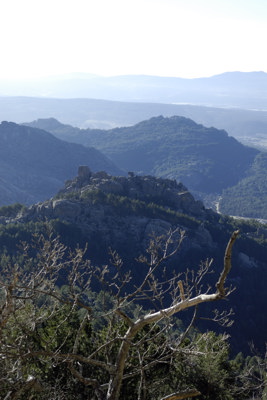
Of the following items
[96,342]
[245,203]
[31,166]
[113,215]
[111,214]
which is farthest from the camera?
[31,166]

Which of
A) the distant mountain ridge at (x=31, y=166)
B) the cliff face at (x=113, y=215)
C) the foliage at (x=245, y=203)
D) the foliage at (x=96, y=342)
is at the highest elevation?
the foliage at (x=96, y=342)

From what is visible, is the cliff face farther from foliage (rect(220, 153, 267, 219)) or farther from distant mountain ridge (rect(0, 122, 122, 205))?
foliage (rect(220, 153, 267, 219))

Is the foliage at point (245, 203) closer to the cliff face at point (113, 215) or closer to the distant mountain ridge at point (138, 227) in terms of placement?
the distant mountain ridge at point (138, 227)

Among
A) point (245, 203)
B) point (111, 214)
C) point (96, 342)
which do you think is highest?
point (96, 342)

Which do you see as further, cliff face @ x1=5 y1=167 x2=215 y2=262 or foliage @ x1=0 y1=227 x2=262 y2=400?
cliff face @ x1=5 y1=167 x2=215 y2=262

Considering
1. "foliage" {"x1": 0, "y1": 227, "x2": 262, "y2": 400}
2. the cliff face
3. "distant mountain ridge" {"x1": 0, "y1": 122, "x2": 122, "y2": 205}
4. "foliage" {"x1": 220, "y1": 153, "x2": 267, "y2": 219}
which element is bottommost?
"foliage" {"x1": 220, "y1": 153, "x2": 267, "y2": 219}

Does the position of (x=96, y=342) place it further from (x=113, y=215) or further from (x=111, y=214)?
(x=113, y=215)

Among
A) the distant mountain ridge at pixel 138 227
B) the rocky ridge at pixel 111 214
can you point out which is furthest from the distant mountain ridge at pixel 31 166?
the distant mountain ridge at pixel 138 227

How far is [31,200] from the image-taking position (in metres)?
154

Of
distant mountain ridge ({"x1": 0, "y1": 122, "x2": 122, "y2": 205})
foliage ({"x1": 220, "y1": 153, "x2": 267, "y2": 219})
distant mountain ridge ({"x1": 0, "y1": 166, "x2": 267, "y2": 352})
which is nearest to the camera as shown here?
distant mountain ridge ({"x1": 0, "y1": 166, "x2": 267, "y2": 352})

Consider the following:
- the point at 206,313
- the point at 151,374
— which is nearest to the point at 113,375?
the point at 151,374

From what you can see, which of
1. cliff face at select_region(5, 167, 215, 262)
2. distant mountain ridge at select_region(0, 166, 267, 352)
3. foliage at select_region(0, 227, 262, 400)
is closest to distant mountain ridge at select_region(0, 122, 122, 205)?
cliff face at select_region(5, 167, 215, 262)

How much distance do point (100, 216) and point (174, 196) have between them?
17.1 metres

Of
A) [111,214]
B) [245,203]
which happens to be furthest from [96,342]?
[245,203]
